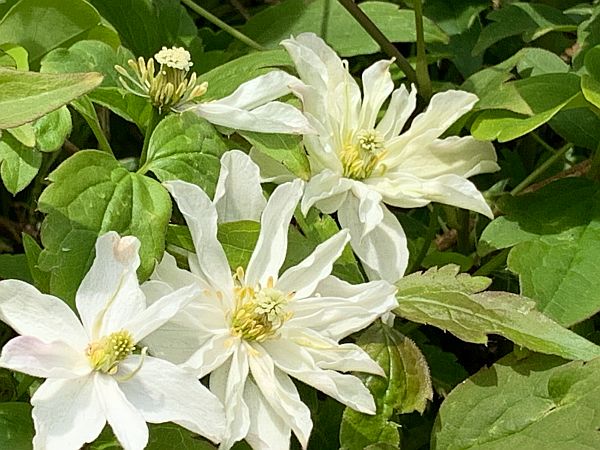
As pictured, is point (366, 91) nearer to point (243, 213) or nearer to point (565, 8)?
point (243, 213)

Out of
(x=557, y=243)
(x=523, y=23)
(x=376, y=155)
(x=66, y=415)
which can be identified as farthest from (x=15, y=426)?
(x=523, y=23)

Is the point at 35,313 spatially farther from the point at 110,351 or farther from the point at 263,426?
the point at 263,426

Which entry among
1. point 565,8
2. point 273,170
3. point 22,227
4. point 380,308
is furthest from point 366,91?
point 565,8

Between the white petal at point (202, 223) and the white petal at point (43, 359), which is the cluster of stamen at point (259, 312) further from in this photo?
the white petal at point (43, 359)

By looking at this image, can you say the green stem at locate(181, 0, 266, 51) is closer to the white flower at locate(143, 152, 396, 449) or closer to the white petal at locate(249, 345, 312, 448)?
the white flower at locate(143, 152, 396, 449)

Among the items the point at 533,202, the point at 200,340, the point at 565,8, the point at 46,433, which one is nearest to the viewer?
the point at 46,433

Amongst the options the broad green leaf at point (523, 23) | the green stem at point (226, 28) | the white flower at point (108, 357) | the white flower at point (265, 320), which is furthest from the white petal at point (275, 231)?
the broad green leaf at point (523, 23)
